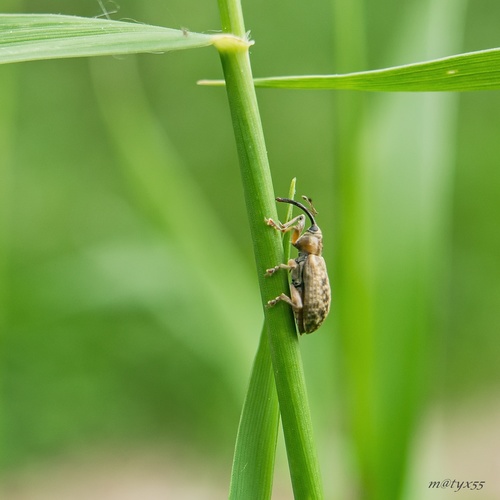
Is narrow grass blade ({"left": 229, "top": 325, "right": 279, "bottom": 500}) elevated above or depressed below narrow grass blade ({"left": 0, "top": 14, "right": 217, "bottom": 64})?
below

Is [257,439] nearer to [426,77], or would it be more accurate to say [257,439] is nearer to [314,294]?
[314,294]

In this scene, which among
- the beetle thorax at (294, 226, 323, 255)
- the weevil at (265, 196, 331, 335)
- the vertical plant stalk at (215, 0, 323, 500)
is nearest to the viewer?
the vertical plant stalk at (215, 0, 323, 500)

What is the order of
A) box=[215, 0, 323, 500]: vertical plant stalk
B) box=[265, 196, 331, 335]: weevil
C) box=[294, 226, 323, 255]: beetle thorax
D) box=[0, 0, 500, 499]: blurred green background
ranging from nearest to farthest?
1. box=[215, 0, 323, 500]: vertical plant stalk
2. box=[265, 196, 331, 335]: weevil
3. box=[294, 226, 323, 255]: beetle thorax
4. box=[0, 0, 500, 499]: blurred green background

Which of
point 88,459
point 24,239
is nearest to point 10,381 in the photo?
point 88,459

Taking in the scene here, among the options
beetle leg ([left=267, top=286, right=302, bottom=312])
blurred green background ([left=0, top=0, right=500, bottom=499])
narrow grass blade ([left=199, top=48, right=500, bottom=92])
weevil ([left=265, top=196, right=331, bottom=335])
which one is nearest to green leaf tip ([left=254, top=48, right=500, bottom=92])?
narrow grass blade ([left=199, top=48, right=500, bottom=92])

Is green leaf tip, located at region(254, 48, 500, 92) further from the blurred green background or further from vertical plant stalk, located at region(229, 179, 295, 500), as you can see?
the blurred green background

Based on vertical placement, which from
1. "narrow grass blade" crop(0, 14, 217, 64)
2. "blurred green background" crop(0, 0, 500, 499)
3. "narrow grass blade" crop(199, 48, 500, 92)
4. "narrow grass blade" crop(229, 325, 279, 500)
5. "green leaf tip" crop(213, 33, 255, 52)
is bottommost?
"blurred green background" crop(0, 0, 500, 499)

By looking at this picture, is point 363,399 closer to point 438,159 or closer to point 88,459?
point 438,159

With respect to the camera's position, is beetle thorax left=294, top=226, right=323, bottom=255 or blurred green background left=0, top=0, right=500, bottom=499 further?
blurred green background left=0, top=0, right=500, bottom=499
